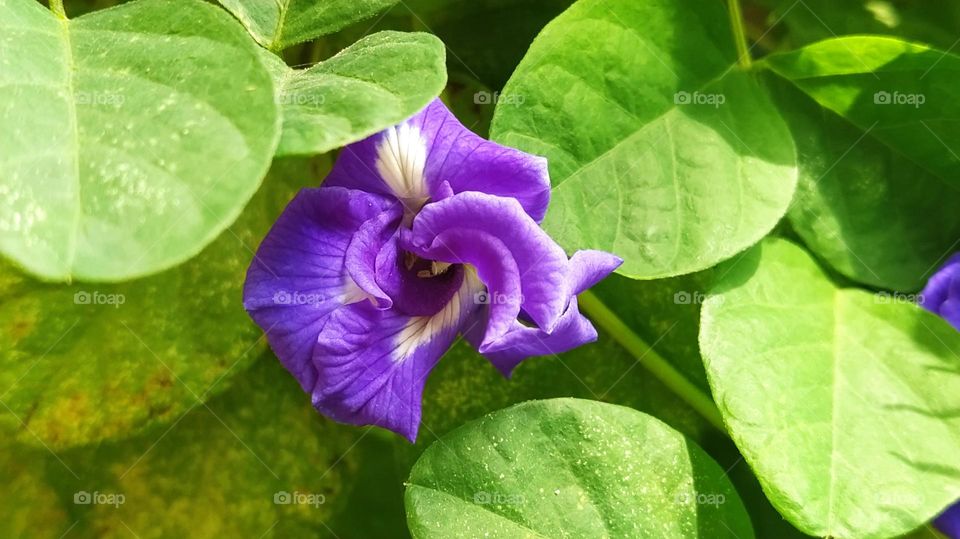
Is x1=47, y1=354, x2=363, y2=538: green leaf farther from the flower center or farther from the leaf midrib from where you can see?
the leaf midrib

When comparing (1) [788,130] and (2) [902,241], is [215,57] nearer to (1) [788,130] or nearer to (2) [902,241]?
(1) [788,130]

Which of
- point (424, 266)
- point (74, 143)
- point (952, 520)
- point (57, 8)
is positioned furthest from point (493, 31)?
point (952, 520)

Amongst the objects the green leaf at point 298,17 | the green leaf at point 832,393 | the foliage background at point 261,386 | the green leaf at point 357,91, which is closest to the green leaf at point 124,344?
the foliage background at point 261,386

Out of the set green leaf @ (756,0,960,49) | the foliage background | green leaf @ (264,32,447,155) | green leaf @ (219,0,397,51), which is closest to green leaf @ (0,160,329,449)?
the foliage background

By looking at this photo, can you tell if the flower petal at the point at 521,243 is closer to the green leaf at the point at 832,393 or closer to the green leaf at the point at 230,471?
the green leaf at the point at 832,393

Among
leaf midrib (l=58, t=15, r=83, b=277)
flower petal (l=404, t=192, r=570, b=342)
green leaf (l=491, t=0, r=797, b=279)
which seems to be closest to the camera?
leaf midrib (l=58, t=15, r=83, b=277)

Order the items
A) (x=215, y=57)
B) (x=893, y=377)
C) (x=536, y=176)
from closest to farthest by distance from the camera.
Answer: (x=215, y=57)
(x=536, y=176)
(x=893, y=377)

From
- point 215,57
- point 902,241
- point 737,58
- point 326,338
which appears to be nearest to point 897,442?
point 902,241
